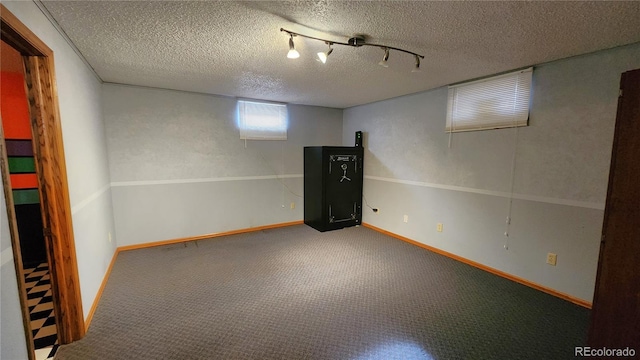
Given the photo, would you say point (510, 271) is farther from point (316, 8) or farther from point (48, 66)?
point (48, 66)

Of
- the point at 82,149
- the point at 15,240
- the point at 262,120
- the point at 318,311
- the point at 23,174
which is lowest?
the point at 318,311

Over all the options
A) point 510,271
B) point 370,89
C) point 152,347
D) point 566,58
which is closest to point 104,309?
point 152,347

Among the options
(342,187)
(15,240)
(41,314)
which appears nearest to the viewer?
(15,240)

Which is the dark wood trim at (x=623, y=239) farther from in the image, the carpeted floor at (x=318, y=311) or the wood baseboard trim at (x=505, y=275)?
the wood baseboard trim at (x=505, y=275)

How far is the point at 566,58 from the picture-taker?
2.36 metres

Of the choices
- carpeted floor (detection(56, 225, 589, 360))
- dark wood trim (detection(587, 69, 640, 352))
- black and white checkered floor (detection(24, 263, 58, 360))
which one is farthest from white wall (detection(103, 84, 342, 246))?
dark wood trim (detection(587, 69, 640, 352))

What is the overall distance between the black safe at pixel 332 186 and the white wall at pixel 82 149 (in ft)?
9.46

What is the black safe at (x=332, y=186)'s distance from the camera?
4367 mm

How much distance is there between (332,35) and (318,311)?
226cm

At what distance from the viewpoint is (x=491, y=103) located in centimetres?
294

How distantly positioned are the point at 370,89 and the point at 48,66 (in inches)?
124

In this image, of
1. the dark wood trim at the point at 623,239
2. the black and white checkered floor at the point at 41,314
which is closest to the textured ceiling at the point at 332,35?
the dark wood trim at the point at 623,239

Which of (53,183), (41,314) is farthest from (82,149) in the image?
(41,314)

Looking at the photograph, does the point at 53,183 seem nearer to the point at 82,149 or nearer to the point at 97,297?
the point at 82,149
